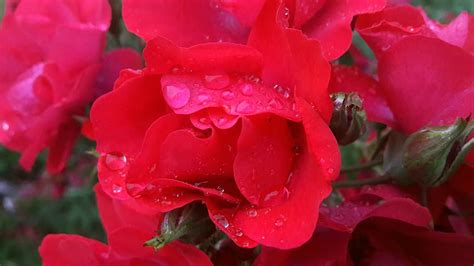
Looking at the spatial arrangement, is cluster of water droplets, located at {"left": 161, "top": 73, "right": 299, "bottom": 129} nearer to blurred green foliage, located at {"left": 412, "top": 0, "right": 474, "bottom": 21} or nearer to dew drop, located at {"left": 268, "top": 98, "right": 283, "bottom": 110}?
dew drop, located at {"left": 268, "top": 98, "right": 283, "bottom": 110}

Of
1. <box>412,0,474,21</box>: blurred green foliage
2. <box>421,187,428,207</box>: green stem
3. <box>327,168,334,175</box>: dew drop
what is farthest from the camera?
<box>412,0,474,21</box>: blurred green foliage

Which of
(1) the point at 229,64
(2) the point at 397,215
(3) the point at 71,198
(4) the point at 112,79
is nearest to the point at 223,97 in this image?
(1) the point at 229,64

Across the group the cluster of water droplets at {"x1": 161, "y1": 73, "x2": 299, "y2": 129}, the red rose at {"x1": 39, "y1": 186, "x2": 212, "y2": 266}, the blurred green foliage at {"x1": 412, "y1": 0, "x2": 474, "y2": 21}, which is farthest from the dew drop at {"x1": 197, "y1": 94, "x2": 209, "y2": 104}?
the blurred green foliage at {"x1": 412, "y1": 0, "x2": 474, "y2": 21}

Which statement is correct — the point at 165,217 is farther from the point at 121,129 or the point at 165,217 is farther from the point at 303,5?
the point at 303,5

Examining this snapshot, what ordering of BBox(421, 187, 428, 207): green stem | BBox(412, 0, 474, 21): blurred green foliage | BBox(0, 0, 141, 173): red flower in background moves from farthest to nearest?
1. BBox(412, 0, 474, 21): blurred green foliage
2. BBox(0, 0, 141, 173): red flower in background
3. BBox(421, 187, 428, 207): green stem

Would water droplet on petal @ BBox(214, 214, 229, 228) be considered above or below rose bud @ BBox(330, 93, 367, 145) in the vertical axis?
below

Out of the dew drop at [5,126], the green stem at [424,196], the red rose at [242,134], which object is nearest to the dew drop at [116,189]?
the red rose at [242,134]

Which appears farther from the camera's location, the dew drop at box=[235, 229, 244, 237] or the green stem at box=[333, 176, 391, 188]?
the green stem at box=[333, 176, 391, 188]
